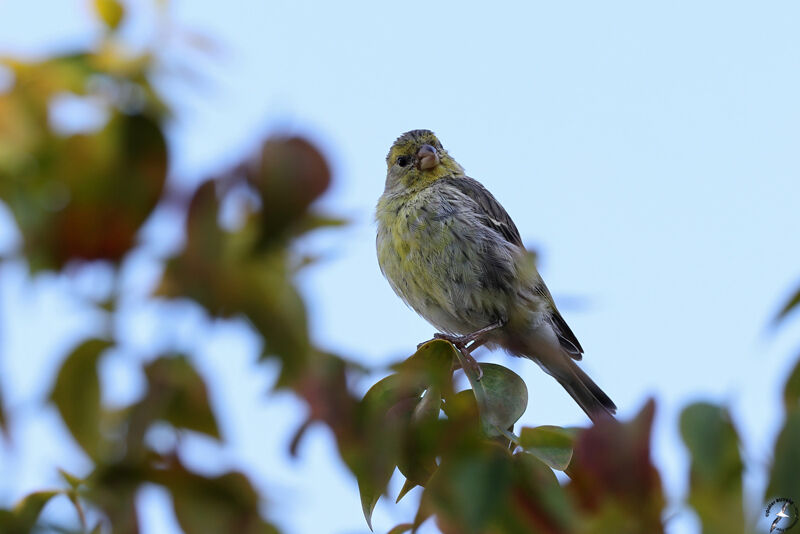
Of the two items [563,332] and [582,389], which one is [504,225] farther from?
[582,389]

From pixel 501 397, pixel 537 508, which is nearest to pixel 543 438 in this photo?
pixel 537 508

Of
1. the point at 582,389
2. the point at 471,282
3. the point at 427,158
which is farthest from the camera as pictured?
the point at 427,158

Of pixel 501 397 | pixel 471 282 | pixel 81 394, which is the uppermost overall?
pixel 471 282

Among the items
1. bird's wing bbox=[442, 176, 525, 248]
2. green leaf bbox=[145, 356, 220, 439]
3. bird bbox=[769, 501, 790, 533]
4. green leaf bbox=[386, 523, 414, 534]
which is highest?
bird's wing bbox=[442, 176, 525, 248]

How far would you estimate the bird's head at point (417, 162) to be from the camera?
20.8ft

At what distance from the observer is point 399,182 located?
6359 mm

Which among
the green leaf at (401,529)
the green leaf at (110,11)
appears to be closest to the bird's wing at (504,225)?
the green leaf at (401,529)

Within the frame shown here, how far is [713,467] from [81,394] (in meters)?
0.72

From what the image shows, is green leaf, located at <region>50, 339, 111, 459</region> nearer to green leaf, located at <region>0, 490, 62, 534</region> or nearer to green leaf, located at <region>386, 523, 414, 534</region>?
green leaf, located at <region>0, 490, 62, 534</region>

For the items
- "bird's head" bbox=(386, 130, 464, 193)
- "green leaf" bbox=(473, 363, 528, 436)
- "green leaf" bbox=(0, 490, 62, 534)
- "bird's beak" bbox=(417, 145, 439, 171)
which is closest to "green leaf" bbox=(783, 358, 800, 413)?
"green leaf" bbox=(0, 490, 62, 534)

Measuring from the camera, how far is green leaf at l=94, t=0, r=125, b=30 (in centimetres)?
116

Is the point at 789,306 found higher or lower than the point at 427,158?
lower

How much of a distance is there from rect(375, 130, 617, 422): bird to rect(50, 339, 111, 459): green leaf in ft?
14.4

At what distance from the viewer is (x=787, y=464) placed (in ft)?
3.39
